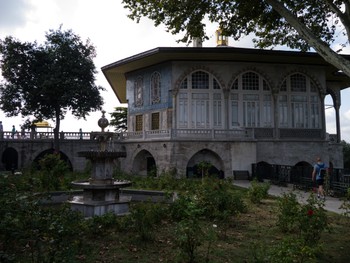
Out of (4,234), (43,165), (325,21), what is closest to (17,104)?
(43,165)

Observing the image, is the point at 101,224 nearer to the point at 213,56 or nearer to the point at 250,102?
the point at 213,56

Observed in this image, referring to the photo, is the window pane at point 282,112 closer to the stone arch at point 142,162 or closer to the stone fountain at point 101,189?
the stone arch at point 142,162

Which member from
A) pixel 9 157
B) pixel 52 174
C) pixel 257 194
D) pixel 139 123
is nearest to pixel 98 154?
pixel 52 174

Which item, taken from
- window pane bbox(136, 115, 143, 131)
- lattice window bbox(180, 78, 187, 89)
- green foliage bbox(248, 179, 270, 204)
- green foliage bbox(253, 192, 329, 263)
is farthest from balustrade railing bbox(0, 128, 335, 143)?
green foliage bbox(253, 192, 329, 263)

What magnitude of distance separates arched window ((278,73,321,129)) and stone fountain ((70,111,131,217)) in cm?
1763

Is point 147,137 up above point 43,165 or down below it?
above

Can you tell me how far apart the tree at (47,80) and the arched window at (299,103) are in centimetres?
1546

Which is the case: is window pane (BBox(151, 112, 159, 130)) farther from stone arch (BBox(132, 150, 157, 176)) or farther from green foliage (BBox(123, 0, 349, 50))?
green foliage (BBox(123, 0, 349, 50))

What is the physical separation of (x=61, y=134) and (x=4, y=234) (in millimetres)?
23866

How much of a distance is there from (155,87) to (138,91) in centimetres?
209

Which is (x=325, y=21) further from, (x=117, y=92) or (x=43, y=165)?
(x=117, y=92)

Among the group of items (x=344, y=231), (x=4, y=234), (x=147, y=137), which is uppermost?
(x=147, y=137)

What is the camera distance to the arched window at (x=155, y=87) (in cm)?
2433

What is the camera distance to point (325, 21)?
12.2 metres
